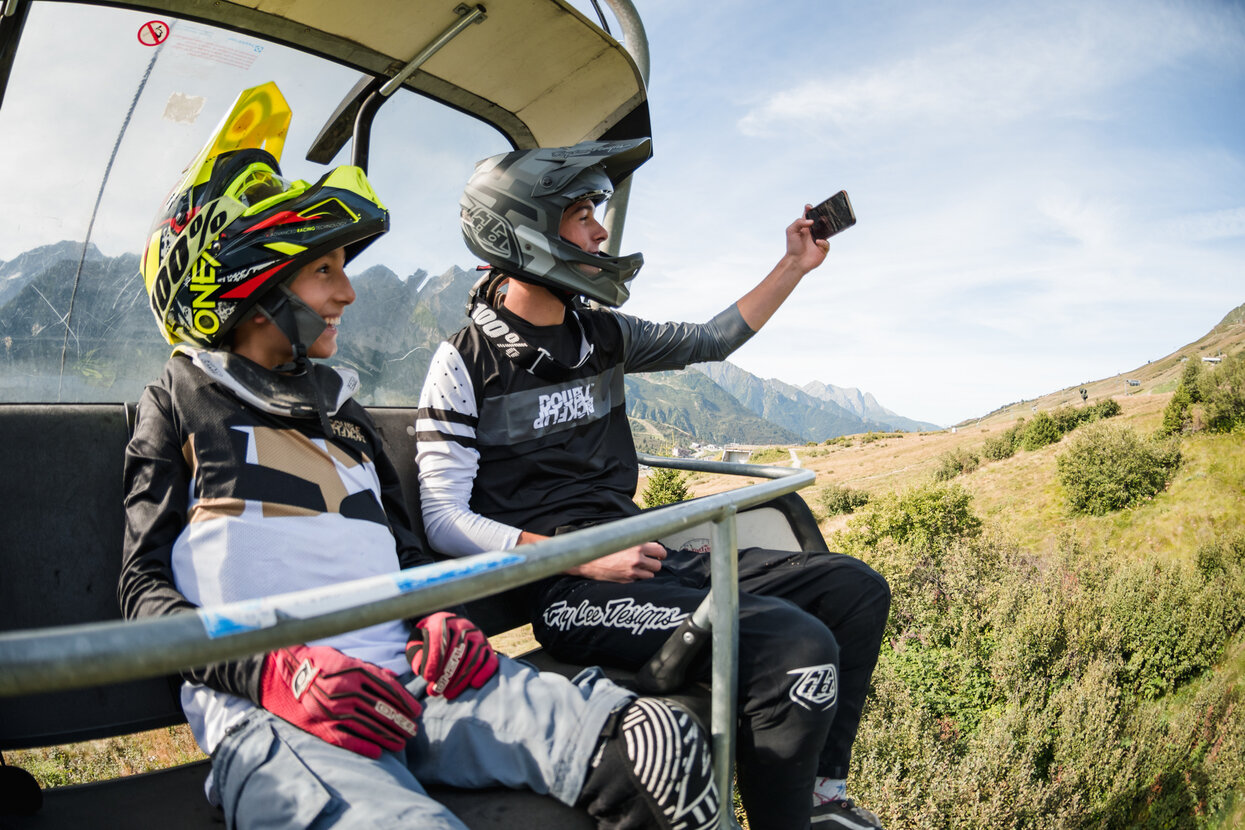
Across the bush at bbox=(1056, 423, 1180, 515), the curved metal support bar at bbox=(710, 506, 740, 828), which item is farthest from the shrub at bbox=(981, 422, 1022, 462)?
the curved metal support bar at bbox=(710, 506, 740, 828)

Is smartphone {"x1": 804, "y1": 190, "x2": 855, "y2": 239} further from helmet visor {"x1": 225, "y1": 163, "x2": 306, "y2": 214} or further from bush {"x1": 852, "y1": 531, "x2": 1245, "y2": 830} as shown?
bush {"x1": 852, "y1": 531, "x2": 1245, "y2": 830}

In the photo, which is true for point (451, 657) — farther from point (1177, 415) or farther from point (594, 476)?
point (1177, 415)

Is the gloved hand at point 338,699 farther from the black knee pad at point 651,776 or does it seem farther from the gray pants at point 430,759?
the black knee pad at point 651,776

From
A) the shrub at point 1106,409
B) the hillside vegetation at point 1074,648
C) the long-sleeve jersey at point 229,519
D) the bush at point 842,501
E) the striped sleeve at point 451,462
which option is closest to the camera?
the long-sleeve jersey at point 229,519

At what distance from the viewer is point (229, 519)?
5.42 ft

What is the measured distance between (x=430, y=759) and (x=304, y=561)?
52 cm

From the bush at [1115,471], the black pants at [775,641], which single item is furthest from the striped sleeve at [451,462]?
the bush at [1115,471]

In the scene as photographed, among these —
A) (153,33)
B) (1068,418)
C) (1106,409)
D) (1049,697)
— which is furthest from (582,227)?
(1106,409)

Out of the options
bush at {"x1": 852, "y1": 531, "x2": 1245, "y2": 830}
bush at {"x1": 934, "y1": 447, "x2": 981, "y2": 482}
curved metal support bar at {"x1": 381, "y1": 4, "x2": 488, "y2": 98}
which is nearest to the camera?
curved metal support bar at {"x1": 381, "y1": 4, "x2": 488, "y2": 98}

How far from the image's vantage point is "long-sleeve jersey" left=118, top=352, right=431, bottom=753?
158 centimetres

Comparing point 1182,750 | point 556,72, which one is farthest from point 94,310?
point 1182,750

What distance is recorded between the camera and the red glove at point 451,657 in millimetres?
1645

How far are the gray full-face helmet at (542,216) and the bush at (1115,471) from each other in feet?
82.8

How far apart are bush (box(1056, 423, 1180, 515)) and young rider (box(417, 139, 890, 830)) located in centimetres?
2468
